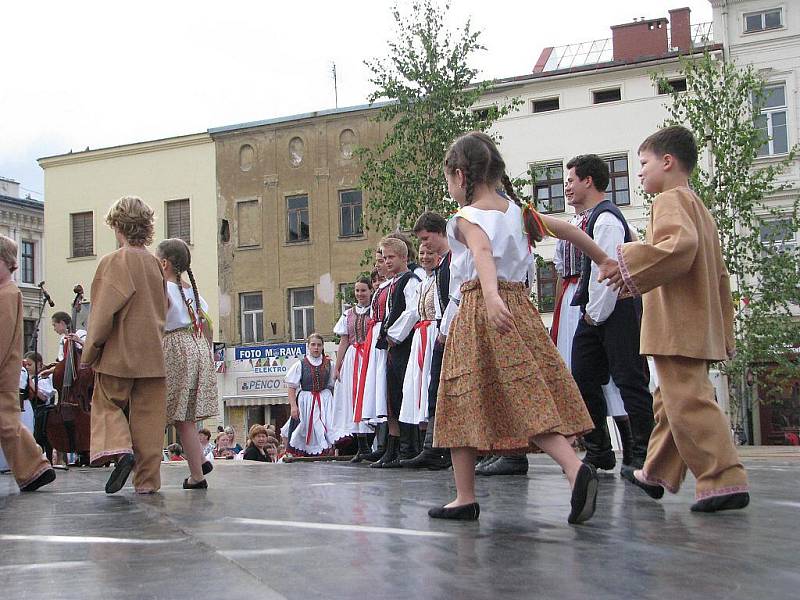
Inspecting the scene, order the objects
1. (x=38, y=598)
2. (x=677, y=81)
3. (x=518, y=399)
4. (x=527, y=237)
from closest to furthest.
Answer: (x=38, y=598)
(x=518, y=399)
(x=527, y=237)
(x=677, y=81)

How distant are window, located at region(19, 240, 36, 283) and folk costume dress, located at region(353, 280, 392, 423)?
40.9 meters

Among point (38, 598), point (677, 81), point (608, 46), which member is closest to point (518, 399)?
point (38, 598)

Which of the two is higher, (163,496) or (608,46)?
(608,46)

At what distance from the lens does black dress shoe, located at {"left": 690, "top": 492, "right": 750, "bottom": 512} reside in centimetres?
485

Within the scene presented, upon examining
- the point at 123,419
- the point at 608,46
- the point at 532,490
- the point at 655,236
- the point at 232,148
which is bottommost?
the point at 532,490

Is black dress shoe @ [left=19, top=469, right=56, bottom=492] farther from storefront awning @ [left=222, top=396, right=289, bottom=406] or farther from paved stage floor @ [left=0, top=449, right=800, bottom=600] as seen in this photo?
storefront awning @ [left=222, top=396, right=289, bottom=406]

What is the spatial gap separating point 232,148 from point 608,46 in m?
13.7

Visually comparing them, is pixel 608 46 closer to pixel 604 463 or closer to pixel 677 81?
pixel 677 81

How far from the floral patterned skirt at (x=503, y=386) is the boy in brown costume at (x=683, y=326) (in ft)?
1.68

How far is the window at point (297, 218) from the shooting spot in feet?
124

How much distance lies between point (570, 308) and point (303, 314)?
99.4ft

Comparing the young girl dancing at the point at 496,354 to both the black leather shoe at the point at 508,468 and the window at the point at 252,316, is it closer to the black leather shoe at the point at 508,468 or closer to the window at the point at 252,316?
the black leather shoe at the point at 508,468

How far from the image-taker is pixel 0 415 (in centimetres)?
736

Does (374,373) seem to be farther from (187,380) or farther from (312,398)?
(312,398)
